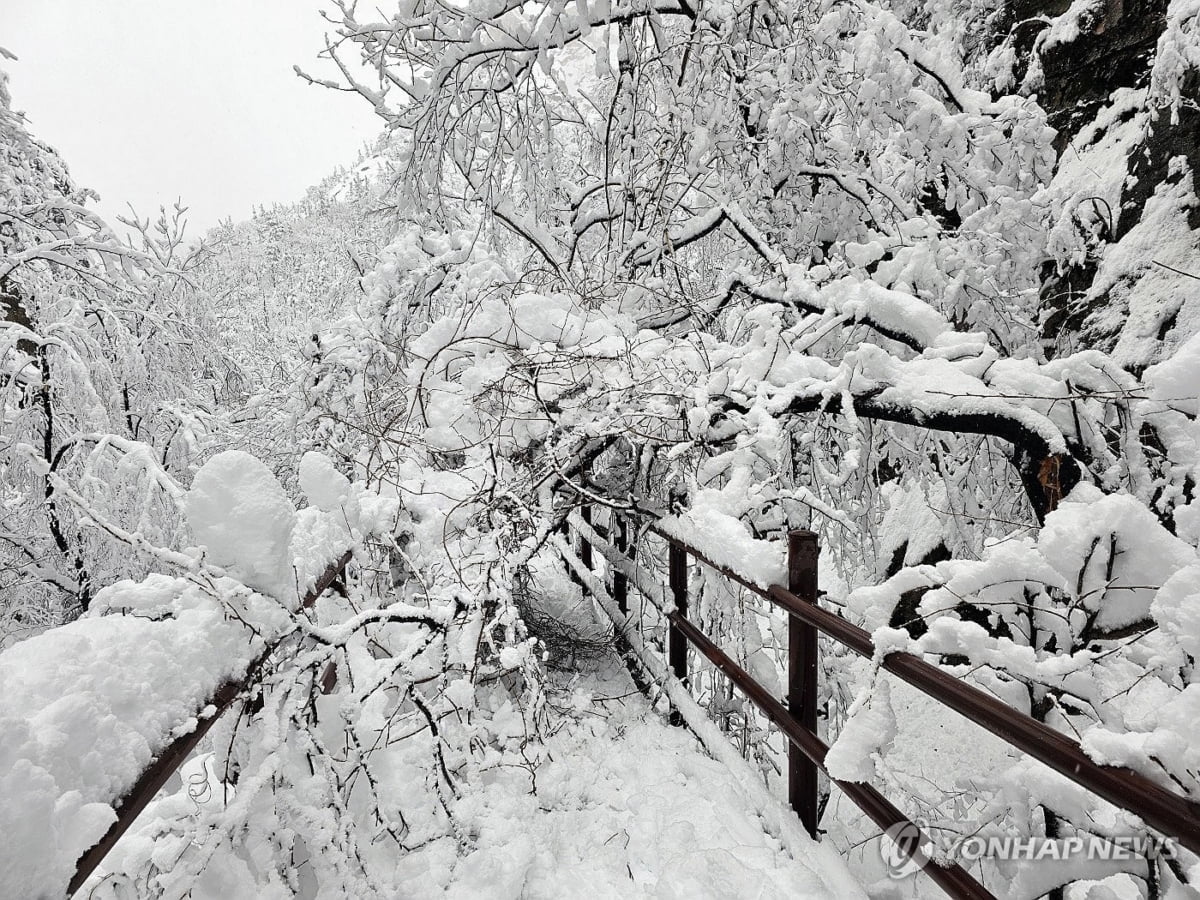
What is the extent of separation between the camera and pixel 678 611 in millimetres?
3367

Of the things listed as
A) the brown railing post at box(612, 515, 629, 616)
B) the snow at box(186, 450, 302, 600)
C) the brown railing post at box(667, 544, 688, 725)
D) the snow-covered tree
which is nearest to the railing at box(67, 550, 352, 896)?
the snow at box(186, 450, 302, 600)

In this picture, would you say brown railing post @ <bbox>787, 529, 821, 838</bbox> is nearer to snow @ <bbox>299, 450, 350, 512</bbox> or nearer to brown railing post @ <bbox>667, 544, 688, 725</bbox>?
brown railing post @ <bbox>667, 544, 688, 725</bbox>

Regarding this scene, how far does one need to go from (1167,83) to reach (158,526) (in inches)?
354

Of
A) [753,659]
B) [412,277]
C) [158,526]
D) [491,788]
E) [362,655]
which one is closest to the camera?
[362,655]

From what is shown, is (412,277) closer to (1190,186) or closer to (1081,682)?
(1081,682)

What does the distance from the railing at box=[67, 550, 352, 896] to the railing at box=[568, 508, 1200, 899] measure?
1.58 m

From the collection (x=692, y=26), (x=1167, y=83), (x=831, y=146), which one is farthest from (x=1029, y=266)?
(x=692, y=26)

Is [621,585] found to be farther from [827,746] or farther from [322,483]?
[322,483]

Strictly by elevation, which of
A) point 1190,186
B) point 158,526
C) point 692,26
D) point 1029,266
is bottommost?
point 158,526

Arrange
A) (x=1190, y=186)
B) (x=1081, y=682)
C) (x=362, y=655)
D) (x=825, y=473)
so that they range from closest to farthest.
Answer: (x=1081, y=682) → (x=362, y=655) → (x=825, y=473) → (x=1190, y=186)

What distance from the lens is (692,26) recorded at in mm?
4312

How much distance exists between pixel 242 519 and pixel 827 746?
6.27ft

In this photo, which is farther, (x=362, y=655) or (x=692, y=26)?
(x=692, y=26)

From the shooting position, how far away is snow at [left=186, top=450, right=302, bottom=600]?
158cm
